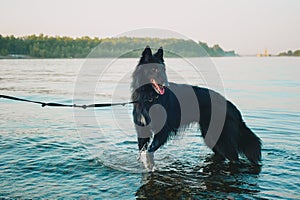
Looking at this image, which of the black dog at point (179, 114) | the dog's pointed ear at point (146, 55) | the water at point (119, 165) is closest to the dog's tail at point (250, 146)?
the black dog at point (179, 114)

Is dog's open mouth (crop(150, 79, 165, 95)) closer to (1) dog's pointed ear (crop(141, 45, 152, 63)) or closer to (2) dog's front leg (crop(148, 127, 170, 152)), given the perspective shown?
(1) dog's pointed ear (crop(141, 45, 152, 63))

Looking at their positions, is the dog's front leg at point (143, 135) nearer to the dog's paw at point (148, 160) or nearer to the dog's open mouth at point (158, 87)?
the dog's paw at point (148, 160)

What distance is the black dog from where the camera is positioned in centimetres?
645

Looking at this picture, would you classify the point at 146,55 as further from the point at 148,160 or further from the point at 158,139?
the point at 148,160

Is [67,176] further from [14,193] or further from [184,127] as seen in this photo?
[184,127]

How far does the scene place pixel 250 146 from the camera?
7.75 metres

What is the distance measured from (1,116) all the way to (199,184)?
8703 mm

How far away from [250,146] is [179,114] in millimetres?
1813

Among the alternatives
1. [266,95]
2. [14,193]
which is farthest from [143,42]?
[266,95]

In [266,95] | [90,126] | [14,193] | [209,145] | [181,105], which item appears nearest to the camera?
[14,193]

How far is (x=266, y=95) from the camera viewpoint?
18969 millimetres

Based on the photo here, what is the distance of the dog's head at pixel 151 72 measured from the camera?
20.7 feet

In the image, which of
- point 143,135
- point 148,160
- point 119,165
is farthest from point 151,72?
point 119,165

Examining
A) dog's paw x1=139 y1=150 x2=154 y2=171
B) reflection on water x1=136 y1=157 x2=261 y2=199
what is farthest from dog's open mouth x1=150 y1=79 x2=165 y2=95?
reflection on water x1=136 y1=157 x2=261 y2=199
